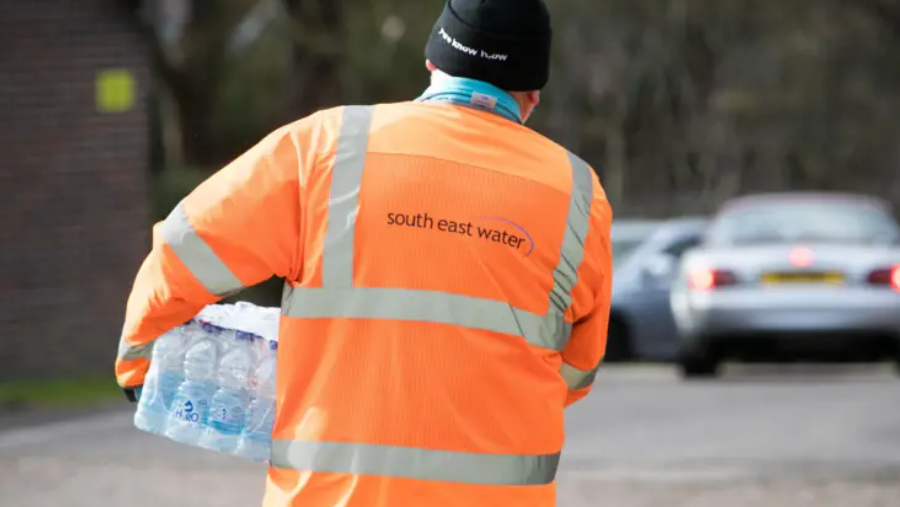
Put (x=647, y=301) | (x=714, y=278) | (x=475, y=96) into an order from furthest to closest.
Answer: (x=647, y=301), (x=714, y=278), (x=475, y=96)

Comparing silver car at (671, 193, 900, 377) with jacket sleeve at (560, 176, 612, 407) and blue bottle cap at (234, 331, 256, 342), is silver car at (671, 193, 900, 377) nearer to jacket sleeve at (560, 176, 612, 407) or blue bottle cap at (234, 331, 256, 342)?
jacket sleeve at (560, 176, 612, 407)

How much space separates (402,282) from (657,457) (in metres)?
8.00

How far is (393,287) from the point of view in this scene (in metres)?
3.40

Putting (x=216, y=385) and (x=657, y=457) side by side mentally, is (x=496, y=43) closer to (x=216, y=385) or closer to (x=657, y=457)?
(x=216, y=385)

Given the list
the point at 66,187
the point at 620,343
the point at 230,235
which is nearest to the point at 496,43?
the point at 230,235

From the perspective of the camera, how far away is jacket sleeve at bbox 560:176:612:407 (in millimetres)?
3604

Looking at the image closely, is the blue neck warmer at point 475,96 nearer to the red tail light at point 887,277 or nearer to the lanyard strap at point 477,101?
the lanyard strap at point 477,101

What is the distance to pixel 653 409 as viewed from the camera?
13.9 metres

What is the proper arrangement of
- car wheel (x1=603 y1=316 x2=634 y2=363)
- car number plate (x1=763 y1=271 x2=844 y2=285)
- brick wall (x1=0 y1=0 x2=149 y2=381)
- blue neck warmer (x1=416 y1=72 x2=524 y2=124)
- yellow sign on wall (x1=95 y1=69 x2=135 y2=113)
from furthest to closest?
1. car wheel (x1=603 y1=316 x2=634 y2=363)
2. yellow sign on wall (x1=95 y1=69 x2=135 y2=113)
3. brick wall (x1=0 y1=0 x2=149 y2=381)
4. car number plate (x1=763 y1=271 x2=844 y2=285)
5. blue neck warmer (x1=416 y1=72 x2=524 y2=124)

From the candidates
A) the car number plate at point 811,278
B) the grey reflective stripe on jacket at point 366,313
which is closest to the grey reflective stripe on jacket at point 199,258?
the grey reflective stripe on jacket at point 366,313

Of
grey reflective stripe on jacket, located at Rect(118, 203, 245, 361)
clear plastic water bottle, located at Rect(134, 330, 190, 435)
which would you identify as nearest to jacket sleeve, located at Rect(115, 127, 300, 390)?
grey reflective stripe on jacket, located at Rect(118, 203, 245, 361)

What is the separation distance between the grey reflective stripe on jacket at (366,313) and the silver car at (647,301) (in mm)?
15874

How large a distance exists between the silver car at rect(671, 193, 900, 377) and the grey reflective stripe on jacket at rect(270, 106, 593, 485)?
11.8 metres

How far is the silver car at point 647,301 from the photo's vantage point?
64.0ft
